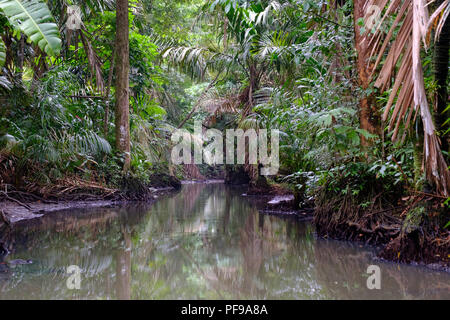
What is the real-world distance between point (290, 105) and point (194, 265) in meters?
3.45

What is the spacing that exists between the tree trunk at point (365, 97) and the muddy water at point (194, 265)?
1.26 m

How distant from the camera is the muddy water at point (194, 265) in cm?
243

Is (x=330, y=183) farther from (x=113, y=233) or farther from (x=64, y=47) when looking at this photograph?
(x=64, y=47)

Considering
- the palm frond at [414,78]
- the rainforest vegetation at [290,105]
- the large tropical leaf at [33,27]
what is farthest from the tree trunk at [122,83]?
the palm frond at [414,78]

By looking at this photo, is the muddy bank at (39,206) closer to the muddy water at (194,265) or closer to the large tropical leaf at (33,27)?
the muddy water at (194,265)

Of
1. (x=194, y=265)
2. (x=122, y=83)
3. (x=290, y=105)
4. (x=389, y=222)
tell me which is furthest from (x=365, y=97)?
(x=122, y=83)

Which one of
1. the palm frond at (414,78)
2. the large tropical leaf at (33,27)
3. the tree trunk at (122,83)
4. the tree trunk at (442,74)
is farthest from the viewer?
the tree trunk at (122,83)

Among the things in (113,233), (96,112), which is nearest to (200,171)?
(96,112)

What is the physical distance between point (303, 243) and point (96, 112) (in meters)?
6.19

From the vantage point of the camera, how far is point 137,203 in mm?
7898

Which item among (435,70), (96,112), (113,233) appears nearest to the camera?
(435,70)

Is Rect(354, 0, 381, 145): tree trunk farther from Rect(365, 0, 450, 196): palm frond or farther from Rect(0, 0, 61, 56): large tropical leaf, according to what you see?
Rect(0, 0, 61, 56): large tropical leaf

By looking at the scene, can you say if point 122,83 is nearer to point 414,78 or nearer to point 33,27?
point 33,27

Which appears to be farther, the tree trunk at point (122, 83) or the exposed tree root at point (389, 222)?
the tree trunk at point (122, 83)
